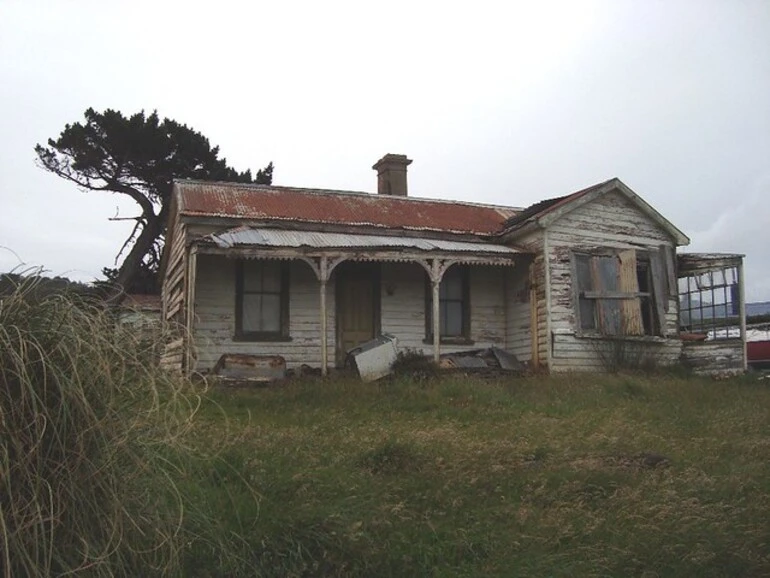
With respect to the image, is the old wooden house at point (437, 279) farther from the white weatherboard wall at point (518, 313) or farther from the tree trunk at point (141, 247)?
the tree trunk at point (141, 247)

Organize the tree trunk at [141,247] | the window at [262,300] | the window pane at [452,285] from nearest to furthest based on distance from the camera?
the window at [262,300] → the window pane at [452,285] → the tree trunk at [141,247]

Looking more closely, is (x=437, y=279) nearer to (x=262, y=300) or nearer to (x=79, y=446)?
(x=262, y=300)

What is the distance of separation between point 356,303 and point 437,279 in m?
2.18

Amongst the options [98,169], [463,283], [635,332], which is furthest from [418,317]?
[98,169]

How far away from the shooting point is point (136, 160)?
31.8 metres

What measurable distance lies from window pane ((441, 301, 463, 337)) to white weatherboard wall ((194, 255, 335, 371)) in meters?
2.54

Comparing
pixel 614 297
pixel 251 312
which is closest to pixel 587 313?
pixel 614 297

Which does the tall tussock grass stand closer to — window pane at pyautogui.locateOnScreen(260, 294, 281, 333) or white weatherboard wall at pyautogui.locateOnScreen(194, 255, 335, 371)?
white weatherboard wall at pyautogui.locateOnScreen(194, 255, 335, 371)

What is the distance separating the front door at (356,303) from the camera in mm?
15805

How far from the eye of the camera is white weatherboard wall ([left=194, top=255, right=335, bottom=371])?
48.2 ft

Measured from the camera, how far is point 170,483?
3830mm

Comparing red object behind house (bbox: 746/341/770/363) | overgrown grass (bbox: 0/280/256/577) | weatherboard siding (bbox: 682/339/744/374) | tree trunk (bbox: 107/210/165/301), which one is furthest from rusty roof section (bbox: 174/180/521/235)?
tree trunk (bbox: 107/210/165/301)

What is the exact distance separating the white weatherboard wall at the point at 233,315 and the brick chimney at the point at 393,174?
5376mm

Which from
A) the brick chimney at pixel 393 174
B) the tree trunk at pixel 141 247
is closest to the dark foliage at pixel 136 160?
the tree trunk at pixel 141 247
